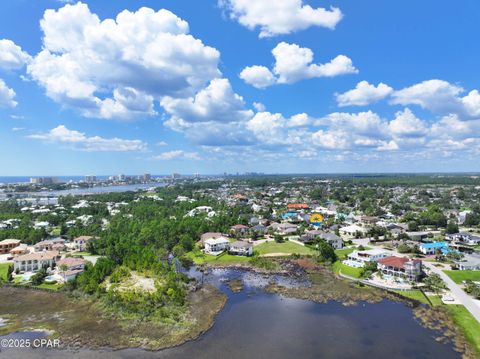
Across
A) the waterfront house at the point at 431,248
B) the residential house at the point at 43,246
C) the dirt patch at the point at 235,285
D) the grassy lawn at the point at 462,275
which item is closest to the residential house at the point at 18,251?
the residential house at the point at 43,246

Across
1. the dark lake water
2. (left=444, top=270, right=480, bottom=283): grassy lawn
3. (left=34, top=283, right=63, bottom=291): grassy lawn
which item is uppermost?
(left=444, top=270, right=480, bottom=283): grassy lawn

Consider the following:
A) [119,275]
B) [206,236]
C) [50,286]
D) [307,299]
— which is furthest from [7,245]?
[307,299]

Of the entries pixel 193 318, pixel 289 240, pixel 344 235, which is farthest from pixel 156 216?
pixel 193 318

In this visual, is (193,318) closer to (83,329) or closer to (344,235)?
(83,329)

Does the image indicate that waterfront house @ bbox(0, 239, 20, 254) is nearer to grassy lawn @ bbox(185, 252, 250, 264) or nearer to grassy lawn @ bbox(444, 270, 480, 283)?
grassy lawn @ bbox(185, 252, 250, 264)

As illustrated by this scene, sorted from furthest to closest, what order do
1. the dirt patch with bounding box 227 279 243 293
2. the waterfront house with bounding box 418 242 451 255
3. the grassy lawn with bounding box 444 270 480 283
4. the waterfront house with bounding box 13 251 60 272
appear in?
the waterfront house with bounding box 418 242 451 255
the waterfront house with bounding box 13 251 60 272
the grassy lawn with bounding box 444 270 480 283
the dirt patch with bounding box 227 279 243 293

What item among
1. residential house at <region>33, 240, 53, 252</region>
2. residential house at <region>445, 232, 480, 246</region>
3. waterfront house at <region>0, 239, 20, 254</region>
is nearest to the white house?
residential house at <region>33, 240, 53, 252</region>
